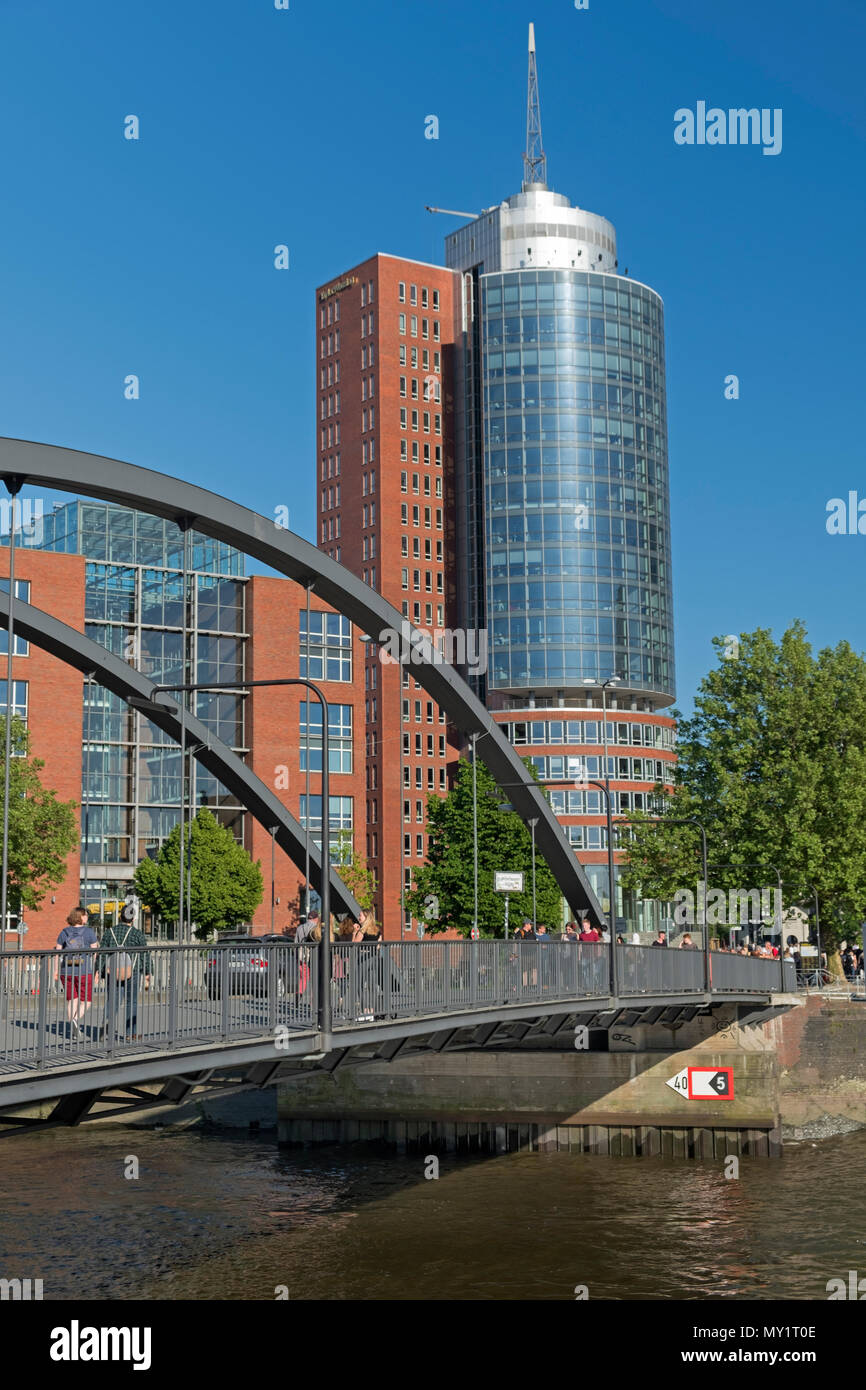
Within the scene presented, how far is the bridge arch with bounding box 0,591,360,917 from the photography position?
26.8 m

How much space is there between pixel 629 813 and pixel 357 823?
30.3 meters

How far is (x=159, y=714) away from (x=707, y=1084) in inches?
695

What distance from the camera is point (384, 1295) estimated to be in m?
23.9

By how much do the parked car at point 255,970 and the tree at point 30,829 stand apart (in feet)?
109

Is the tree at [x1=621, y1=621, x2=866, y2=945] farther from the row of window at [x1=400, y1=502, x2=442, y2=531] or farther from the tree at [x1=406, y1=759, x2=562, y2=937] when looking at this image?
the row of window at [x1=400, y1=502, x2=442, y2=531]

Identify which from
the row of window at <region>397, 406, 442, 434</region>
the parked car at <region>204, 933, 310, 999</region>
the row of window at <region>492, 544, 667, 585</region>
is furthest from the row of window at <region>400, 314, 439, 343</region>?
the parked car at <region>204, 933, 310, 999</region>

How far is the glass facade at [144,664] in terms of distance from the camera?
7362 centimetres

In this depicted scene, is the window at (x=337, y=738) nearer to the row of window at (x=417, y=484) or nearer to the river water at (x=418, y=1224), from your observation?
the row of window at (x=417, y=484)

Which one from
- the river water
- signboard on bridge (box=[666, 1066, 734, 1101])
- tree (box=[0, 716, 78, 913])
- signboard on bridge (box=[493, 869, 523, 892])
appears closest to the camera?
the river water

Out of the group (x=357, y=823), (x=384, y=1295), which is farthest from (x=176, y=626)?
(x=384, y=1295)

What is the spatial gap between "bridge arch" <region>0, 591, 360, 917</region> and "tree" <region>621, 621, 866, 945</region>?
22.1 m

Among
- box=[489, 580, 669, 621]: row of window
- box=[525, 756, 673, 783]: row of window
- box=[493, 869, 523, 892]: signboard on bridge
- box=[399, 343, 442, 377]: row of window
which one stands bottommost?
box=[493, 869, 523, 892]: signboard on bridge

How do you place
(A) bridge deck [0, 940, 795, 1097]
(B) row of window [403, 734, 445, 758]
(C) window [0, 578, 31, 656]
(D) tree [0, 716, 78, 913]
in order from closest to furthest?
(A) bridge deck [0, 940, 795, 1097] → (D) tree [0, 716, 78, 913] → (C) window [0, 578, 31, 656] → (B) row of window [403, 734, 445, 758]
